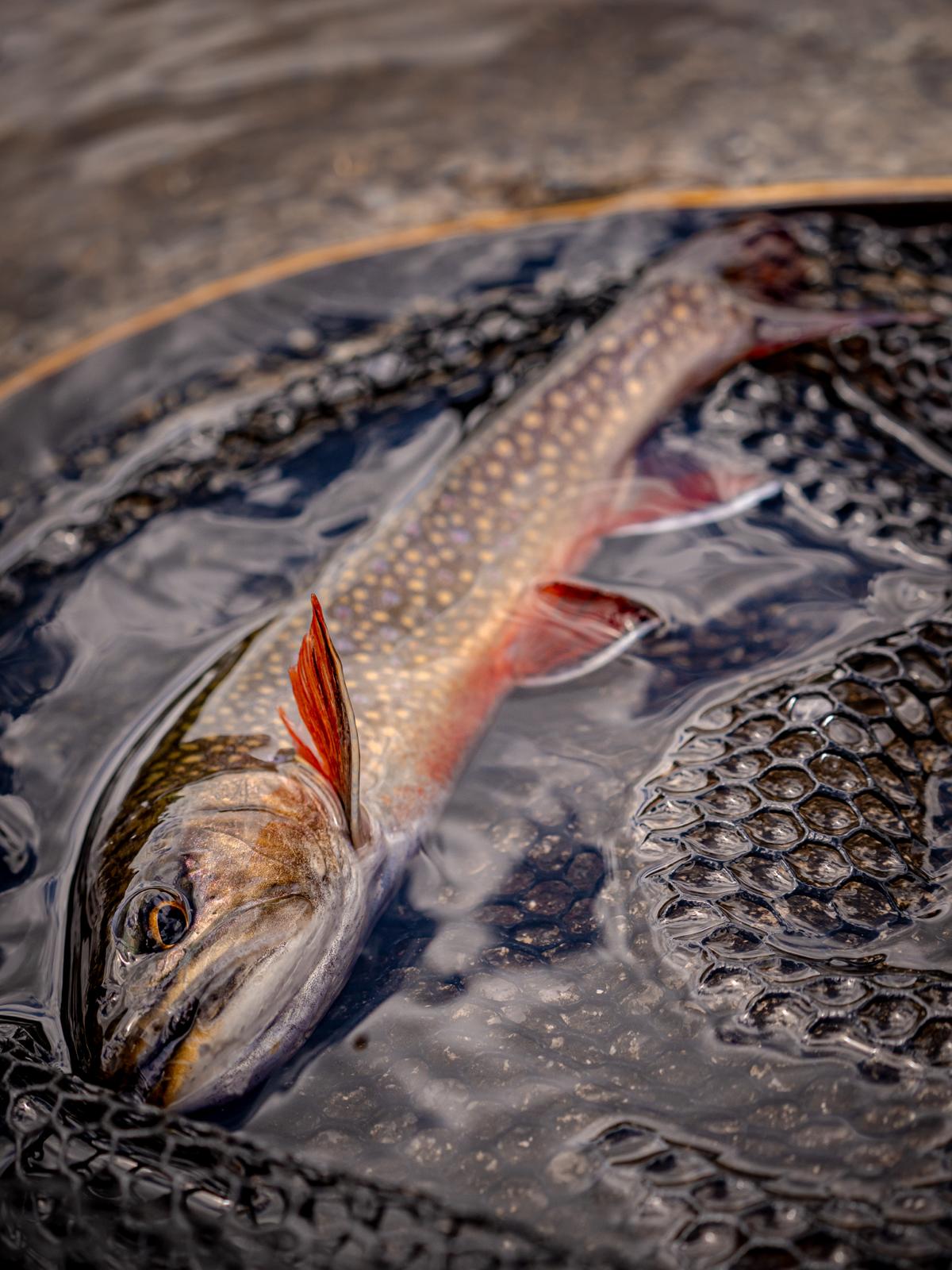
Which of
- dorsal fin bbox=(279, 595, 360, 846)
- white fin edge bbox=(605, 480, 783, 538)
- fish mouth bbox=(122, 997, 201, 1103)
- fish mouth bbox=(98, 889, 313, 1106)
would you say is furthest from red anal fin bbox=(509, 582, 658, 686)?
fish mouth bbox=(122, 997, 201, 1103)

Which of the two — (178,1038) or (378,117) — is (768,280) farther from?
(178,1038)

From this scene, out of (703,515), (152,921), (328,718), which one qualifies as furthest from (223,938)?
(703,515)

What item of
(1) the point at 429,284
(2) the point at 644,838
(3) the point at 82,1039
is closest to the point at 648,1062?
(2) the point at 644,838

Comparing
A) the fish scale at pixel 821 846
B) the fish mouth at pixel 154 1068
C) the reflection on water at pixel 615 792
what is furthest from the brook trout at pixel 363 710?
the fish scale at pixel 821 846

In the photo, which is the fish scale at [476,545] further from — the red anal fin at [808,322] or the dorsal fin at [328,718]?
the dorsal fin at [328,718]

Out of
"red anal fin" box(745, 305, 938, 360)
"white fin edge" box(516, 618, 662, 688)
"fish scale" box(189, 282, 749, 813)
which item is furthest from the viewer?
"red anal fin" box(745, 305, 938, 360)

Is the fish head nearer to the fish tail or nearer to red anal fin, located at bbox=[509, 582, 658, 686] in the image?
red anal fin, located at bbox=[509, 582, 658, 686]
